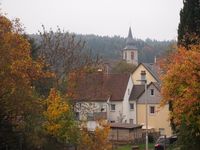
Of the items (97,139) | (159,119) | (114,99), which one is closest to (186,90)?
(97,139)

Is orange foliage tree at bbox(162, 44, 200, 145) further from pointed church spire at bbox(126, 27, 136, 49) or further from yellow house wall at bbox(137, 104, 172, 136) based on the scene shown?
pointed church spire at bbox(126, 27, 136, 49)

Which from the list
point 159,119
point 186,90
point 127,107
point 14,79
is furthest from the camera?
point 127,107

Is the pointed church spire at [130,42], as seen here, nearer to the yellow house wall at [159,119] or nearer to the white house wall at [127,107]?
the white house wall at [127,107]

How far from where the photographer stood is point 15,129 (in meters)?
26.5

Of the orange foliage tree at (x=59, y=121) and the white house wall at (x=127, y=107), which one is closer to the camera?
the orange foliage tree at (x=59, y=121)

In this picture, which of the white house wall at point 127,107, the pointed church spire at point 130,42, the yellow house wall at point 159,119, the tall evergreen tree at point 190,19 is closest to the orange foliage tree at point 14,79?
the tall evergreen tree at point 190,19

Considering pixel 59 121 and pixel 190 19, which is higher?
pixel 190 19

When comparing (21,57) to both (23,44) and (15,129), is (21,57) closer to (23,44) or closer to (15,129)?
(23,44)

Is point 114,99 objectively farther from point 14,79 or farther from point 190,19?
point 14,79

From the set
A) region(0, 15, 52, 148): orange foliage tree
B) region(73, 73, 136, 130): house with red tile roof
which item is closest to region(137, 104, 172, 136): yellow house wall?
region(73, 73, 136, 130): house with red tile roof

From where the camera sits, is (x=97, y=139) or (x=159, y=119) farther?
(x=159, y=119)

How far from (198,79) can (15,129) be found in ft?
34.6

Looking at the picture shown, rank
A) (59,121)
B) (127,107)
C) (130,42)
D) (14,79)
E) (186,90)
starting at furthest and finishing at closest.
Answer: (130,42), (127,107), (59,121), (186,90), (14,79)

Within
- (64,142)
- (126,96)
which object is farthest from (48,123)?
(126,96)
